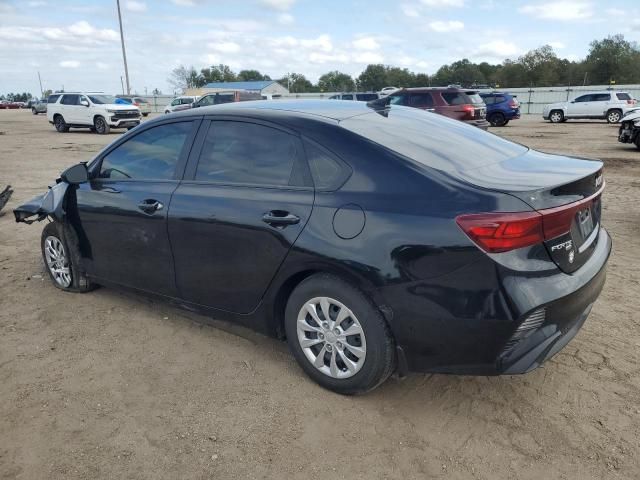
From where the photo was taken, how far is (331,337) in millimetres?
2906

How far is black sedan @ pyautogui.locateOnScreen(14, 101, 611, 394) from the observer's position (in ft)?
7.95

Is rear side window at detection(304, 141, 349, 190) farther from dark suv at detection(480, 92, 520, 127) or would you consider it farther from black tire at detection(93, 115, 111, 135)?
dark suv at detection(480, 92, 520, 127)

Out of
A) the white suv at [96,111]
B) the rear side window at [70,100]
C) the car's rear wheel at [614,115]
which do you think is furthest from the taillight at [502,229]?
the car's rear wheel at [614,115]

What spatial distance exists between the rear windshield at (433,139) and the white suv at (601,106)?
25.5m

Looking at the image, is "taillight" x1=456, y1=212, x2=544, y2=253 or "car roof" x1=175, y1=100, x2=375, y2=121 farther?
"car roof" x1=175, y1=100, x2=375, y2=121

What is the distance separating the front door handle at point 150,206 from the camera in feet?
11.7

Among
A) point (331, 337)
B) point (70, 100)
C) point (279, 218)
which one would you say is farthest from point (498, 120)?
point (331, 337)

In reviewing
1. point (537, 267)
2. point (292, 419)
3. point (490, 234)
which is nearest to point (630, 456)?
point (537, 267)

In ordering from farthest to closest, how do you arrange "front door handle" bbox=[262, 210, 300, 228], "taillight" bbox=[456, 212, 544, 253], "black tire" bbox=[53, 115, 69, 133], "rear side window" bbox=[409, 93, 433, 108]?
"black tire" bbox=[53, 115, 69, 133] < "rear side window" bbox=[409, 93, 433, 108] < "front door handle" bbox=[262, 210, 300, 228] < "taillight" bbox=[456, 212, 544, 253]

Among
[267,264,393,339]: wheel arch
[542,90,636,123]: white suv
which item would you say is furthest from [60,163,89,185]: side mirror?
[542,90,636,123]: white suv

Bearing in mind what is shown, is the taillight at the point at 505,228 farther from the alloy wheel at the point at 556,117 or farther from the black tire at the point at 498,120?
the alloy wheel at the point at 556,117

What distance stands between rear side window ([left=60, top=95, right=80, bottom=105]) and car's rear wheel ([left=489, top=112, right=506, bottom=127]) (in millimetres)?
19512

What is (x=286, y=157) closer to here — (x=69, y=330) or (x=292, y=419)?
(x=292, y=419)

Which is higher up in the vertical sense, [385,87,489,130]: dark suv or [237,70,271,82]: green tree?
[237,70,271,82]: green tree
